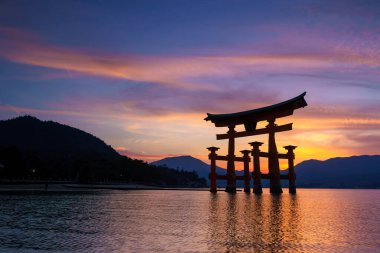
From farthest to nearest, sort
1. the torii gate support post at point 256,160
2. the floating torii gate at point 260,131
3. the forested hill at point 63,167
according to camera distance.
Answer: the forested hill at point 63,167
the torii gate support post at point 256,160
the floating torii gate at point 260,131

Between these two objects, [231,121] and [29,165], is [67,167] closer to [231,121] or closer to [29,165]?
[29,165]

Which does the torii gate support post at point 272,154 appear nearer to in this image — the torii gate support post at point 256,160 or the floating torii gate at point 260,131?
the floating torii gate at point 260,131

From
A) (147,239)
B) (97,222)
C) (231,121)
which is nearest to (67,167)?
(231,121)

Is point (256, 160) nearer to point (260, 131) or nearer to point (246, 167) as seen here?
point (260, 131)

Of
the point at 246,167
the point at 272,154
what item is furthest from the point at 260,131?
the point at 246,167

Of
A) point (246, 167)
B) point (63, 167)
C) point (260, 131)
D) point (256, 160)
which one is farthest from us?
point (63, 167)

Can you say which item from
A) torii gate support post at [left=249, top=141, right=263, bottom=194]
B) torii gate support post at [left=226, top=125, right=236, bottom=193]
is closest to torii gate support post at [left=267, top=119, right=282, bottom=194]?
torii gate support post at [left=249, top=141, right=263, bottom=194]

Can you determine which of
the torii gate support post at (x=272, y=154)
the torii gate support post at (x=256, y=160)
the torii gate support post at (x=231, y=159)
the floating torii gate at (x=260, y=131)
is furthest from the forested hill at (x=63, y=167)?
the torii gate support post at (x=272, y=154)

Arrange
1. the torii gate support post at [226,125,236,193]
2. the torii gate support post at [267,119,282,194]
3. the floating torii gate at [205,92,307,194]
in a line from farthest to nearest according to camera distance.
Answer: the torii gate support post at [226,125,236,193], the torii gate support post at [267,119,282,194], the floating torii gate at [205,92,307,194]

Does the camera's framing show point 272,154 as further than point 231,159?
No

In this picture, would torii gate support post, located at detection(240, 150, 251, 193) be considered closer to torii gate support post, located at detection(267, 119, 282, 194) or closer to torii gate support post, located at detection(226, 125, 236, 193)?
torii gate support post, located at detection(226, 125, 236, 193)

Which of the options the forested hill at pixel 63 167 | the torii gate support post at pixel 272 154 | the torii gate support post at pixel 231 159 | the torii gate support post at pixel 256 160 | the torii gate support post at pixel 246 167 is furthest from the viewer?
the forested hill at pixel 63 167

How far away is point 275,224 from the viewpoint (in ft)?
77.2

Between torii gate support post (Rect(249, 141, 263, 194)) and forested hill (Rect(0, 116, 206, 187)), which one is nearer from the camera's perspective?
torii gate support post (Rect(249, 141, 263, 194))
